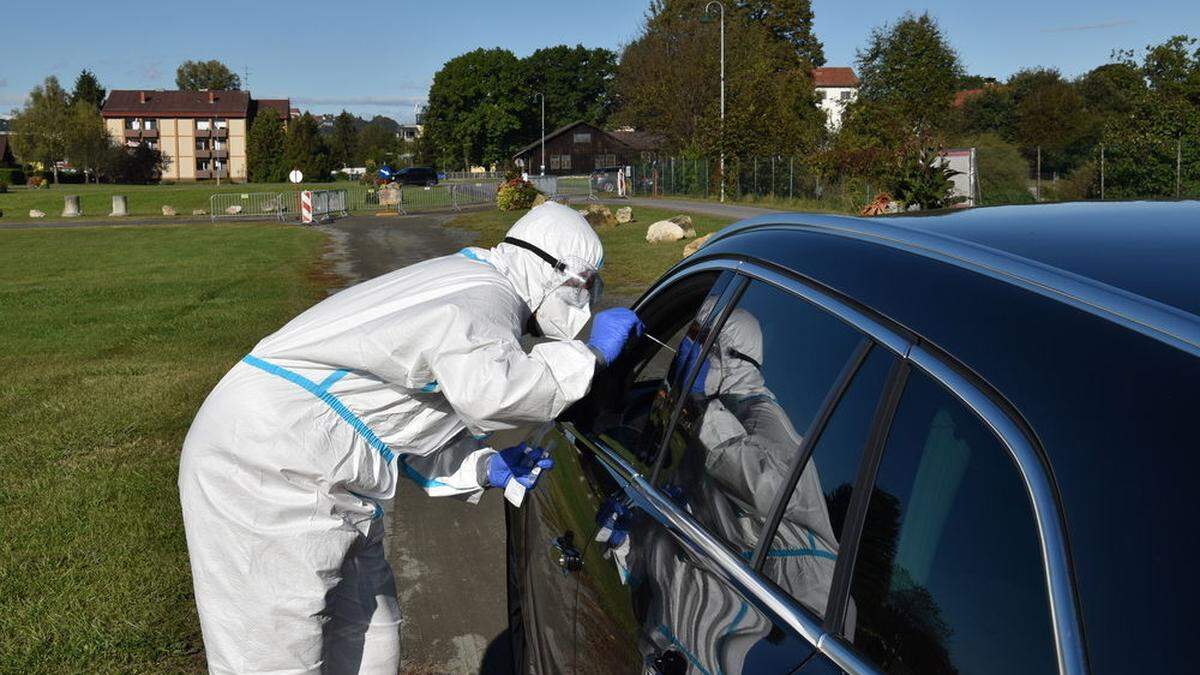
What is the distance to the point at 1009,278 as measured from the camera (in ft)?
5.40

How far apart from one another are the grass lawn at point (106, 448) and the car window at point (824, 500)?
326 centimetres

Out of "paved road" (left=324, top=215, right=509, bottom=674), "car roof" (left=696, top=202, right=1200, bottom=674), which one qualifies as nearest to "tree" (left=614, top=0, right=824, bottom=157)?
"paved road" (left=324, top=215, right=509, bottom=674)

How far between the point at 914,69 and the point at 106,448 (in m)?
54.8

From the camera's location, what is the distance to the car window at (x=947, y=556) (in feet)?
4.39

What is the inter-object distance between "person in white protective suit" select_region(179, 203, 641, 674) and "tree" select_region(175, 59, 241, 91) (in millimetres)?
165899

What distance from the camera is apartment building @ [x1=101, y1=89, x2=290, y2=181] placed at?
124062 millimetres

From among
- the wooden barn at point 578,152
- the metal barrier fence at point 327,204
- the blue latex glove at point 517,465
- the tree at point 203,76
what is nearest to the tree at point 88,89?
the tree at point 203,76

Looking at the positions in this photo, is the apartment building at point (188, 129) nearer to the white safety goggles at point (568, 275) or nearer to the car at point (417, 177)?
the car at point (417, 177)

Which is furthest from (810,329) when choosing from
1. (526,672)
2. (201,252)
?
(201,252)

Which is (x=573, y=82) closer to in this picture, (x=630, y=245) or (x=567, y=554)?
(x=630, y=245)

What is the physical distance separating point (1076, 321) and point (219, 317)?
1460 cm

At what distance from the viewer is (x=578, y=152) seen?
10419 centimetres

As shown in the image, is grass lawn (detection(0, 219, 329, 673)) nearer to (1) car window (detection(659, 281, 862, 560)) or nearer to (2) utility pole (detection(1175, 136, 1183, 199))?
(1) car window (detection(659, 281, 862, 560))

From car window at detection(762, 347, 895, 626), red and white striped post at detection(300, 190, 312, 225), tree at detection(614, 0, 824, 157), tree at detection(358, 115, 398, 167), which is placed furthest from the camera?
tree at detection(358, 115, 398, 167)
